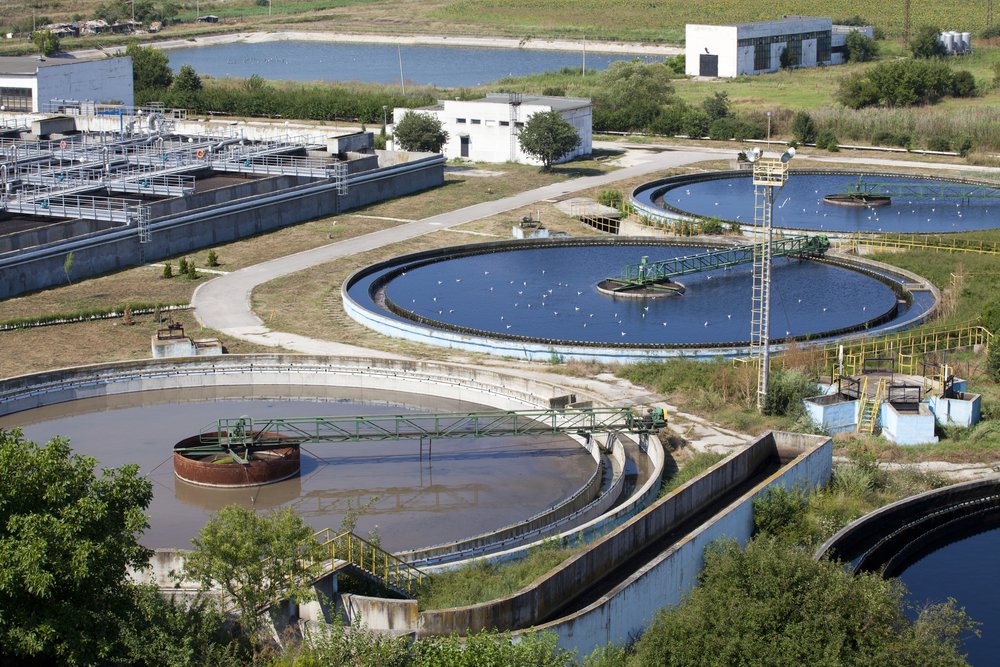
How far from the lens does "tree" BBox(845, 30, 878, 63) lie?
4225 inches

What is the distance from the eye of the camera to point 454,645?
762 inches

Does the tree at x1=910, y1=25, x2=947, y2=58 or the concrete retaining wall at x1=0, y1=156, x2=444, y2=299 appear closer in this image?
the concrete retaining wall at x1=0, y1=156, x2=444, y2=299

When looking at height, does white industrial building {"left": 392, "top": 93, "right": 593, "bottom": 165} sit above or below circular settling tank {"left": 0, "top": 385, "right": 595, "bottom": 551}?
above

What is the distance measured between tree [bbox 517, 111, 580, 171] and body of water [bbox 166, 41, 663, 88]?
1895 inches

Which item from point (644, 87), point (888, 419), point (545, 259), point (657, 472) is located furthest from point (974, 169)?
point (657, 472)

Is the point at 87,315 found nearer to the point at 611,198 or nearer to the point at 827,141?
the point at 611,198

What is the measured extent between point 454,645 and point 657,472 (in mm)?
9721

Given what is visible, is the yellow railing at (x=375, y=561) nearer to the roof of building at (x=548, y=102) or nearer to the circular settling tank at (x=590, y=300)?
the circular settling tank at (x=590, y=300)

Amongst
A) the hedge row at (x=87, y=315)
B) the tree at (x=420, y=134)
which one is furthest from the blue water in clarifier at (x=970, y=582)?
the tree at (x=420, y=134)

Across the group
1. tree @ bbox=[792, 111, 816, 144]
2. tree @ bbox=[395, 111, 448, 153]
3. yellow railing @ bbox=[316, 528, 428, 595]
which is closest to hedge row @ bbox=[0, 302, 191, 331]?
yellow railing @ bbox=[316, 528, 428, 595]

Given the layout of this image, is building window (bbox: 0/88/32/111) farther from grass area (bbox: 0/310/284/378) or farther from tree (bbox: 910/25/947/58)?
tree (bbox: 910/25/947/58)

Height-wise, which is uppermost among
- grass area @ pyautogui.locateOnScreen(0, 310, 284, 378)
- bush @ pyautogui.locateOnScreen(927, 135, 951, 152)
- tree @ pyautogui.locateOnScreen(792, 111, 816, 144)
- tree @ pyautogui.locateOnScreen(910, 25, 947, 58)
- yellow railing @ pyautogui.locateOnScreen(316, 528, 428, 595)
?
tree @ pyautogui.locateOnScreen(910, 25, 947, 58)

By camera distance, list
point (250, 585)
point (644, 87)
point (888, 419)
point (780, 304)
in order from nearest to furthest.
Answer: point (250, 585) < point (888, 419) < point (780, 304) < point (644, 87)

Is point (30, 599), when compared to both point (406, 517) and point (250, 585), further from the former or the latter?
point (406, 517)
